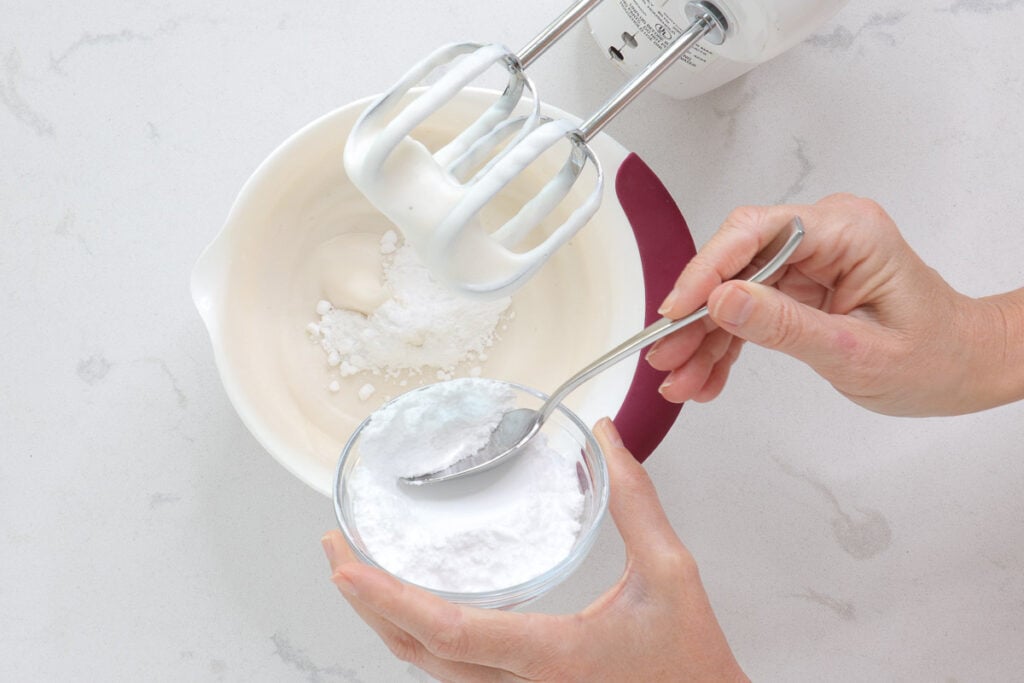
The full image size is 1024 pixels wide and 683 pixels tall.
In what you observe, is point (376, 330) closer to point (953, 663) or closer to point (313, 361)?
point (313, 361)

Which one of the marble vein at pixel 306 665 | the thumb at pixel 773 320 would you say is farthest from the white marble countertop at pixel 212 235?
the thumb at pixel 773 320

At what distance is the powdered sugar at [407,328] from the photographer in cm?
70

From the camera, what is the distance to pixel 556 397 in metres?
0.61

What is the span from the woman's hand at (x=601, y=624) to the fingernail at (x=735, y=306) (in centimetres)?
12

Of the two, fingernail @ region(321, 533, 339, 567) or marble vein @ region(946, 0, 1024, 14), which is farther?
marble vein @ region(946, 0, 1024, 14)

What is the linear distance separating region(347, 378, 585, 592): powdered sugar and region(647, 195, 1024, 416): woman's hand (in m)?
0.13

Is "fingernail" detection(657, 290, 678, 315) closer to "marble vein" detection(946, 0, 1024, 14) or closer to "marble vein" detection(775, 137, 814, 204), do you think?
"marble vein" detection(775, 137, 814, 204)

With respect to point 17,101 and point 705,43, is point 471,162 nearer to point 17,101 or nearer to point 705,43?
point 705,43

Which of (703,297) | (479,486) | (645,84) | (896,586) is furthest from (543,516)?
(896,586)

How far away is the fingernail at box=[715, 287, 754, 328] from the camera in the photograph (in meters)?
0.52

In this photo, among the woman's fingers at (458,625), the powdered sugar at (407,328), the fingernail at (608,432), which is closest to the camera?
the woman's fingers at (458,625)

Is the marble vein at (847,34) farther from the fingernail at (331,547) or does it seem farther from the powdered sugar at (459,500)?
the fingernail at (331,547)

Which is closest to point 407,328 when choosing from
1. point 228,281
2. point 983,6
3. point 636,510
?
point 228,281

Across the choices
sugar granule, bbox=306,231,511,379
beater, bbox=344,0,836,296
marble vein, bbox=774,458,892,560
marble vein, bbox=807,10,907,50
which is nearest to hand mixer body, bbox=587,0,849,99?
beater, bbox=344,0,836,296
